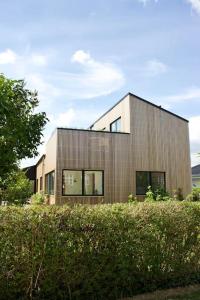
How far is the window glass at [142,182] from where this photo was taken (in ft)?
65.7

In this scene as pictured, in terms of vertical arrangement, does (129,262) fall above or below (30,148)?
below

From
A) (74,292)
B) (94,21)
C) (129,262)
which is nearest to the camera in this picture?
(74,292)

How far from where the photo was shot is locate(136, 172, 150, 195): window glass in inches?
788

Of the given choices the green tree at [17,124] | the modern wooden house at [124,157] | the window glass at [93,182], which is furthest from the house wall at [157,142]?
the green tree at [17,124]

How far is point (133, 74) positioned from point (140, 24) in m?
2.04

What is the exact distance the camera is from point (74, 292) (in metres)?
5.37

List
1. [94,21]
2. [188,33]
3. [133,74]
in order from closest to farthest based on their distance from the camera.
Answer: [94,21] < [188,33] < [133,74]

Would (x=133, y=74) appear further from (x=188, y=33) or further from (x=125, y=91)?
(x=125, y=91)

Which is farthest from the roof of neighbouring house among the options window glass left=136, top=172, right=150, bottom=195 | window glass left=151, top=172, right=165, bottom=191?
window glass left=136, top=172, right=150, bottom=195

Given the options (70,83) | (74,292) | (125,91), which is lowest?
(74,292)

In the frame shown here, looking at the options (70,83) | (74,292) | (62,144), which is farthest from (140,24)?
(62,144)

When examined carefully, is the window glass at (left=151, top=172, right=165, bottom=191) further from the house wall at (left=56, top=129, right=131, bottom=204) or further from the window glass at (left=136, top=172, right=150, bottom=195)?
the house wall at (left=56, top=129, right=131, bottom=204)

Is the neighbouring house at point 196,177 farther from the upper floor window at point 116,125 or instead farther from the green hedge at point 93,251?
the green hedge at point 93,251

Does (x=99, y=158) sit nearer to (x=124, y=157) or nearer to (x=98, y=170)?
(x=98, y=170)
